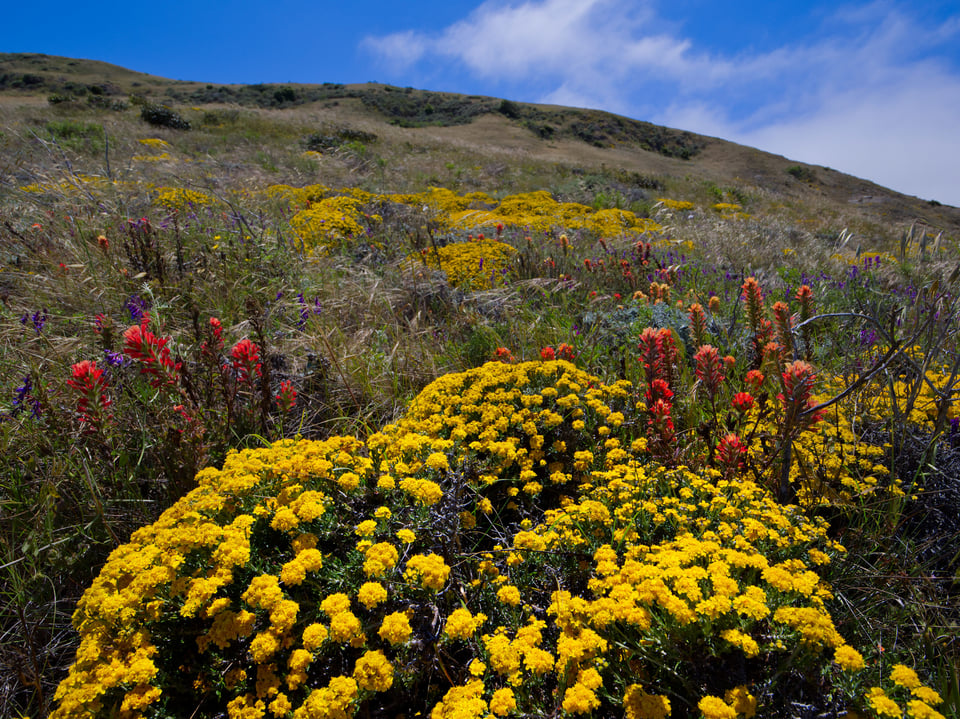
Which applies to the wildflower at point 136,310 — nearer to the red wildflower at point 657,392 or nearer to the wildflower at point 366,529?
the wildflower at point 366,529

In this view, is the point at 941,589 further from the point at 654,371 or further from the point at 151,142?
the point at 151,142

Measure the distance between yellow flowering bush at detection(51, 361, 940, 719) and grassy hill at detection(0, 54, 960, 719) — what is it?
1 centimetres

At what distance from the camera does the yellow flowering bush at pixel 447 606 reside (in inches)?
52.8

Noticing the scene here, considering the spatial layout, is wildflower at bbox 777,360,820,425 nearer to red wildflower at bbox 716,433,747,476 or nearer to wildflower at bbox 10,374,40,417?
red wildflower at bbox 716,433,747,476

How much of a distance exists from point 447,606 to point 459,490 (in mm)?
471

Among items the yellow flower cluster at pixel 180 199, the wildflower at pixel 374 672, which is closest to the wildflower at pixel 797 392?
the wildflower at pixel 374 672

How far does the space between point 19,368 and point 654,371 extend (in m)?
3.89

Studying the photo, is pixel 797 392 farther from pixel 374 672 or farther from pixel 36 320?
pixel 36 320

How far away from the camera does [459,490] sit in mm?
2072

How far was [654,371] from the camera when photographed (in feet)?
8.53

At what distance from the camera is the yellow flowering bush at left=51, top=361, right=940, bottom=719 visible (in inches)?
52.8

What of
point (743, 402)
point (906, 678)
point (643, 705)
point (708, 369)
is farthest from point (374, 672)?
point (743, 402)

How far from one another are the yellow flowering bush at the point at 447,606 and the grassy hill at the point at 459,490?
0.01 metres

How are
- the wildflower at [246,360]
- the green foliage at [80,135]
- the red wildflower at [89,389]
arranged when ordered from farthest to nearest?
the green foliage at [80,135] → the wildflower at [246,360] → the red wildflower at [89,389]
